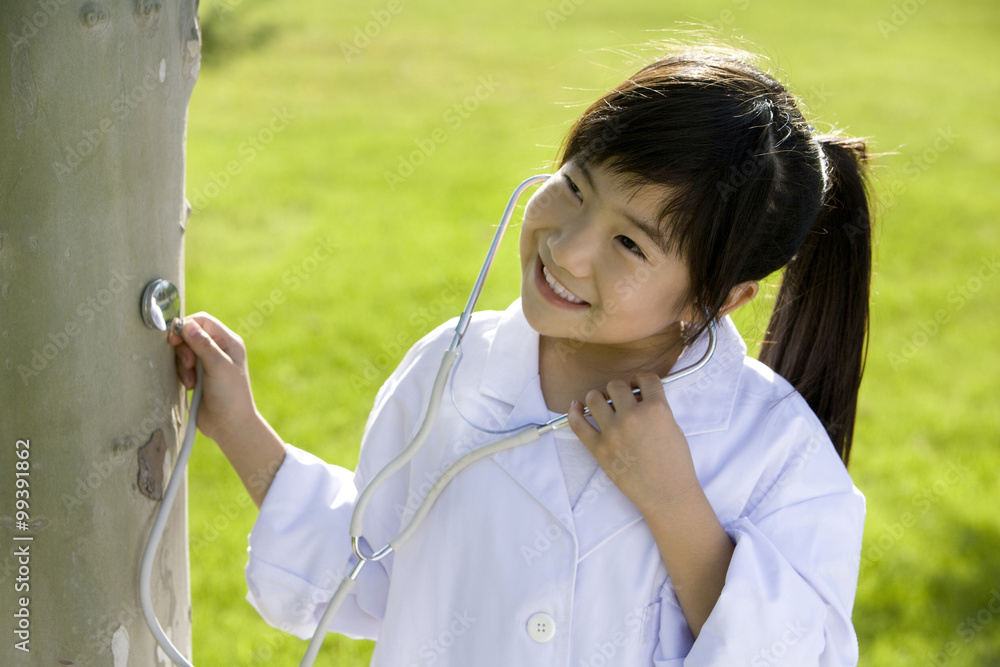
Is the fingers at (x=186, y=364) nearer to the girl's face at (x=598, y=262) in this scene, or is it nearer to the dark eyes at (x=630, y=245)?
the girl's face at (x=598, y=262)

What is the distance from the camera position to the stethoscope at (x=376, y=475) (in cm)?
130

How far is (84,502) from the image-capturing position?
124 cm

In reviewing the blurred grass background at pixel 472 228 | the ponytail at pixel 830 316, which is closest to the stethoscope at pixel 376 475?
the ponytail at pixel 830 316

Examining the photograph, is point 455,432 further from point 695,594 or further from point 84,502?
point 84,502

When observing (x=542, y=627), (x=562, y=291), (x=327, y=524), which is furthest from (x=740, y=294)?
(x=327, y=524)

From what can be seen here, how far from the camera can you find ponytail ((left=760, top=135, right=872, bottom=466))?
1596mm

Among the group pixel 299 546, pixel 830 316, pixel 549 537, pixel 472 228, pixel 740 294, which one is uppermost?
pixel 740 294

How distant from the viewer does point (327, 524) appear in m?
1.53

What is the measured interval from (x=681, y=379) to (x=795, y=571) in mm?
314

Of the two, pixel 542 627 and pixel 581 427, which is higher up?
pixel 581 427

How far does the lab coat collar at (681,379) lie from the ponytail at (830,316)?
0.64ft

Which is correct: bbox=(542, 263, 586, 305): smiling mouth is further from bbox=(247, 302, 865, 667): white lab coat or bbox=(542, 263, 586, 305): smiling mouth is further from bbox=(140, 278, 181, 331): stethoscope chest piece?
bbox=(140, 278, 181, 331): stethoscope chest piece

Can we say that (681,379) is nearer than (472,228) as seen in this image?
Yes

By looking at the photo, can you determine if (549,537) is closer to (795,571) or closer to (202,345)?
(795,571)
